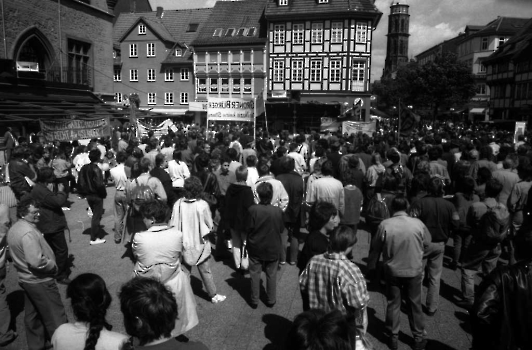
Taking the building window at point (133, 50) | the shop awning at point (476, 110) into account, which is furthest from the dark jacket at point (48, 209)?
the shop awning at point (476, 110)


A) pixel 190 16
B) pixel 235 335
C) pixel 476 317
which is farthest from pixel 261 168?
pixel 190 16

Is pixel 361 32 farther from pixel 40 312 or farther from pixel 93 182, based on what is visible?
pixel 40 312

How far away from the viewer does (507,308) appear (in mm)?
3262

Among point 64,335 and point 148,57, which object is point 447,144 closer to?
point 64,335

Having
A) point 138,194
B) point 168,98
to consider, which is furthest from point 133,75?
point 138,194

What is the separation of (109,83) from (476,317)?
3261 centimetres

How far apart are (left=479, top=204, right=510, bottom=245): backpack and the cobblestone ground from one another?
1083 mm

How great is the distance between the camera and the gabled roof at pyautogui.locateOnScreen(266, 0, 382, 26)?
42.6m

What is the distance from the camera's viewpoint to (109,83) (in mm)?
32281

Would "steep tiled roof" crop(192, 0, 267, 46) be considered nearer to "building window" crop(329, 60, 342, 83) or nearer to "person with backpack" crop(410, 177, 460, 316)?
"building window" crop(329, 60, 342, 83)

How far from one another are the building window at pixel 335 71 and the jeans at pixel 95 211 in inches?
1499

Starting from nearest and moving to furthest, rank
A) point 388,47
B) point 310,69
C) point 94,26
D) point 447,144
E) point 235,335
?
point 235,335
point 447,144
point 94,26
point 310,69
point 388,47

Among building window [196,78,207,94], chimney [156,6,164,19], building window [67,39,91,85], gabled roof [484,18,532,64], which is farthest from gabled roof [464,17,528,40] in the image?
building window [67,39,91,85]

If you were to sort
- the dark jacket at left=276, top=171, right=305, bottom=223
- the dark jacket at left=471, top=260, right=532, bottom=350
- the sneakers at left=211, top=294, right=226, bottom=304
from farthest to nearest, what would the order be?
the dark jacket at left=276, top=171, right=305, bottom=223 < the sneakers at left=211, top=294, right=226, bottom=304 < the dark jacket at left=471, top=260, right=532, bottom=350
